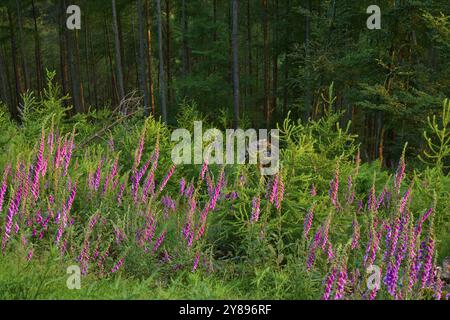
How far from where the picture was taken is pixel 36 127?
26.7 feet

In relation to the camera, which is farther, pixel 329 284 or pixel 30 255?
pixel 30 255

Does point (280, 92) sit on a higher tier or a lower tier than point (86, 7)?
lower

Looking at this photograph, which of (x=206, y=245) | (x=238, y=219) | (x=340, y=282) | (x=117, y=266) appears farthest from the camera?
(x=238, y=219)

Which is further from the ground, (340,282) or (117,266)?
(340,282)

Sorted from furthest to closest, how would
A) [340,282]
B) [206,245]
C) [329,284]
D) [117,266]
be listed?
[206,245] < [117,266] < [329,284] < [340,282]

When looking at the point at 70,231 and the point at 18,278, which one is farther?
the point at 70,231

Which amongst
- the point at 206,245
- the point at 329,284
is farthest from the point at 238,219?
the point at 329,284

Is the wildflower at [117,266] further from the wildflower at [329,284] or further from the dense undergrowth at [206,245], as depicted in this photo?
the wildflower at [329,284]

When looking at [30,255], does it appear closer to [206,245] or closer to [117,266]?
[117,266]

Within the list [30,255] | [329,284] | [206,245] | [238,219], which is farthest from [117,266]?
[329,284]

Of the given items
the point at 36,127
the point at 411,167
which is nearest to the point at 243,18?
the point at 411,167
